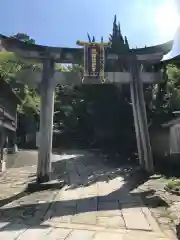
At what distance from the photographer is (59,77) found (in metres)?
13.4

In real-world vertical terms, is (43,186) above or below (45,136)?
below

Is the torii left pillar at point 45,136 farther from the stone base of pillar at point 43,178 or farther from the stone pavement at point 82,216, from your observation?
the stone pavement at point 82,216

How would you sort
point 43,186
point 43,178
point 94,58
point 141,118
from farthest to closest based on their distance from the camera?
point 141,118
point 94,58
point 43,178
point 43,186

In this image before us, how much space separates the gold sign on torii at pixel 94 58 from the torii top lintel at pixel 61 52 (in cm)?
32

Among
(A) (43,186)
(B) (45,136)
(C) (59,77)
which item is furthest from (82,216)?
(C) (59,77)

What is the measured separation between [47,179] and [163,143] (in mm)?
9438

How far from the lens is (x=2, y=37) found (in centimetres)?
1259

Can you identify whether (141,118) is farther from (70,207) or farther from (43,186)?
(70,207)

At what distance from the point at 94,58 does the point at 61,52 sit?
1.37 metres

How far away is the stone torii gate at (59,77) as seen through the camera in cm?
1241

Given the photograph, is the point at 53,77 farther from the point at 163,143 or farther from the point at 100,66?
the point at 163,143

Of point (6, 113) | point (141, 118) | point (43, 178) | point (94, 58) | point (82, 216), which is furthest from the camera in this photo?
point (6, 113)

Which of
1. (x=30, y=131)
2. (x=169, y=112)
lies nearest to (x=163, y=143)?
(x=169, y=112)

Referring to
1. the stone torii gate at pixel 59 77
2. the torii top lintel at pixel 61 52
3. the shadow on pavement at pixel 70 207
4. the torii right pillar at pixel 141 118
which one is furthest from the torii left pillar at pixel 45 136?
the torii right pillar at pixel 141 118
